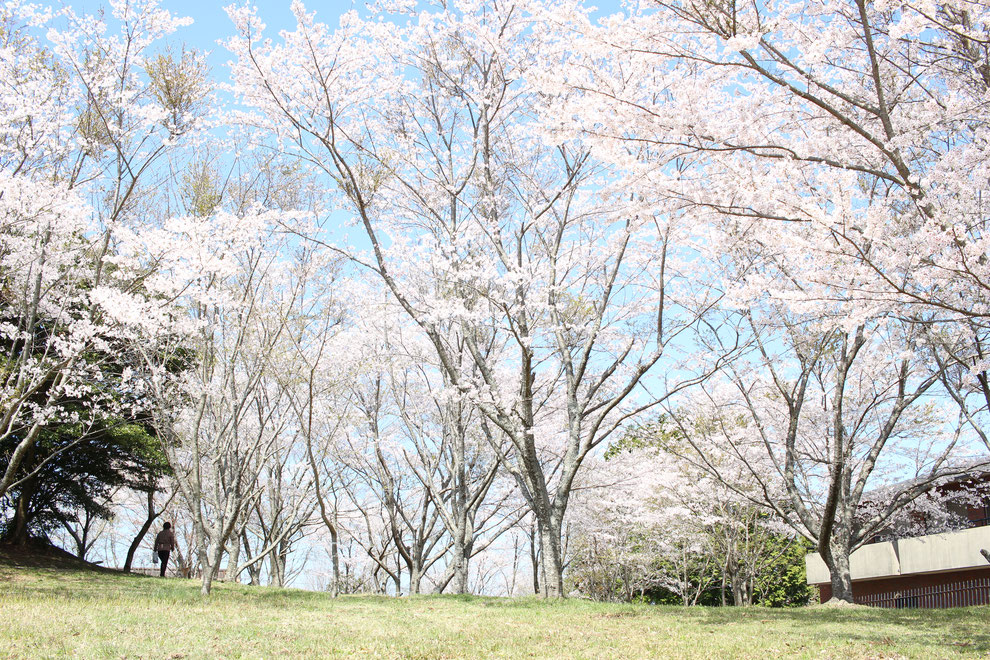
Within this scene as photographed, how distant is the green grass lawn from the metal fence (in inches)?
346

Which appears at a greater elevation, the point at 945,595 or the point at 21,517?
the point at 21,517

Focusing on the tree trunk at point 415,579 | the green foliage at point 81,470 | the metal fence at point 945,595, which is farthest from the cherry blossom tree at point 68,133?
the metal fence at point 945,595

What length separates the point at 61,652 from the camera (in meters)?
5.25

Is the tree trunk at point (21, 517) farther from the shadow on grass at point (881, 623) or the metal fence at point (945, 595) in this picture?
the metal fence at point (945, 595)

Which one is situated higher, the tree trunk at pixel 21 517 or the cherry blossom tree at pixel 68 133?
the cherry blossom tree at pixel 68 133

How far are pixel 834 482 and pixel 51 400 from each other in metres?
11.1

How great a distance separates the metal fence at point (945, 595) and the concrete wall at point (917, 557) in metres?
0.44

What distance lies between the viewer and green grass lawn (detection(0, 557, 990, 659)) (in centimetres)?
573

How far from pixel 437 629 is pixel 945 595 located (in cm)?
1647

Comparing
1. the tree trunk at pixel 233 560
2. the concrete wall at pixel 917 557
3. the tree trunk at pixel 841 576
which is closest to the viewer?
the tree trunk at pixel 841 576

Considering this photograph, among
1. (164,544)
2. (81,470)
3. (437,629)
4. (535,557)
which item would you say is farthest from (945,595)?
(81,470)

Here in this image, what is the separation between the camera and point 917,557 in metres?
18.6

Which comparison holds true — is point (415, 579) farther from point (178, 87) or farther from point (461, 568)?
point (178, 87)

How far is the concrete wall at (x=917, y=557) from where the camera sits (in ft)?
56.2
